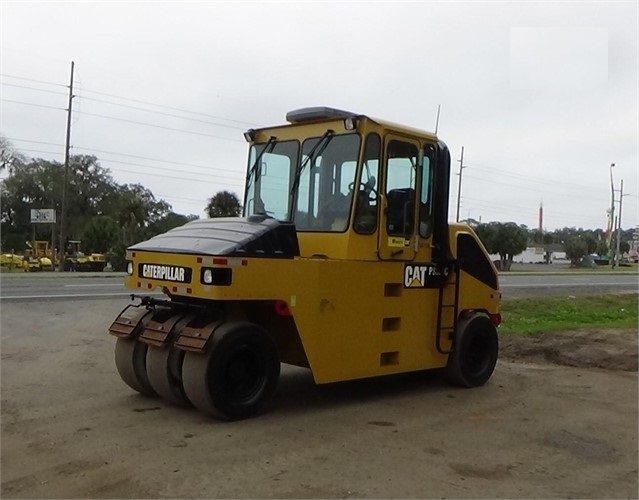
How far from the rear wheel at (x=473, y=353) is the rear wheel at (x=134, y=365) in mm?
3459

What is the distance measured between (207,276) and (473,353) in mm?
3959

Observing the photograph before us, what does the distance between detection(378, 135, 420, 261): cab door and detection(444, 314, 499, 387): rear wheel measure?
135 centimetres

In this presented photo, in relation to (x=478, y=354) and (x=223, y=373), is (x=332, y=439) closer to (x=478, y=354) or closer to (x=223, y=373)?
(x=223, y=373)

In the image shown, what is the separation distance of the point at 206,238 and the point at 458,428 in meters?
2.92

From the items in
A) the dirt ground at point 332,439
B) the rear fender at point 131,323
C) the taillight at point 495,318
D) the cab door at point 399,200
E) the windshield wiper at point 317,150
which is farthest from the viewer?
the taillight at point 495,318

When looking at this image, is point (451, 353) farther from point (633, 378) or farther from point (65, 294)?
point (65, 294)

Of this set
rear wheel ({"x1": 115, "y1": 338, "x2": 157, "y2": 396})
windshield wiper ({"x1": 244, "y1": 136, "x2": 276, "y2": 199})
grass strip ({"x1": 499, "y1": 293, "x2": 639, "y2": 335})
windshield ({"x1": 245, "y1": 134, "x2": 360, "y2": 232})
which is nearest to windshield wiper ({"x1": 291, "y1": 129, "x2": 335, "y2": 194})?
windshield ({"x1": 245, "y1": 134, "x2": 360, "y2": 232})

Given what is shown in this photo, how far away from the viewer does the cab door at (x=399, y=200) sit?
24.7 ft

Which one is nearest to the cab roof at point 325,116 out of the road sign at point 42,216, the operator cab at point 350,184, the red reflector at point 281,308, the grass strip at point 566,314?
the operator cab at point 350,184

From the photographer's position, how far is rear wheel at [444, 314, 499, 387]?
8.44 meters

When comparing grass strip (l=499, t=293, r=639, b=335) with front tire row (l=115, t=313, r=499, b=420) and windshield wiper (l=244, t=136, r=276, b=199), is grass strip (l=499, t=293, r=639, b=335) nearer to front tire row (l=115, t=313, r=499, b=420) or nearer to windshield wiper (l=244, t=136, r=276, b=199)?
windshield wiper (l=244, t=136, r=276, b=199)

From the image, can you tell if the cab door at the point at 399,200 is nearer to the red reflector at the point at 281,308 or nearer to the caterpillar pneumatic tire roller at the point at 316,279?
the caterpillar pneumatic tire roller at the point at 316,279

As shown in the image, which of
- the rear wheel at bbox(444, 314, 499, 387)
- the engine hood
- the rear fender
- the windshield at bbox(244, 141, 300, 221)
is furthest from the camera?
the rear wheel at bbox(444, 314, 499, 387)

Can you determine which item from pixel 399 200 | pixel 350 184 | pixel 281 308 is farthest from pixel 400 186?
pixel 281 308
